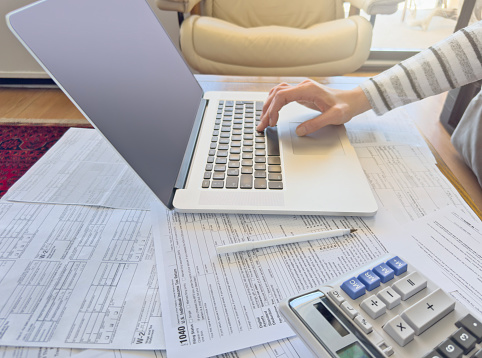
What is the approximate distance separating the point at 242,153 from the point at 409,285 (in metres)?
0.29

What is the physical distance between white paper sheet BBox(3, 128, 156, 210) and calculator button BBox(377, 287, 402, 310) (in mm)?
273

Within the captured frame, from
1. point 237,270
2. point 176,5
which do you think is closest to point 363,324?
point 237,270

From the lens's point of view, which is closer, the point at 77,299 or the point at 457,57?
the point at 77,299

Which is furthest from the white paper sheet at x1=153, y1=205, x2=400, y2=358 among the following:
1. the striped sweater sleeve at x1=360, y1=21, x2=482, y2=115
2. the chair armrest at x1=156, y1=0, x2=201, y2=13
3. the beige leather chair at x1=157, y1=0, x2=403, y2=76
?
the chair armrest at x1=156, y1=0, x2=201, y2=13

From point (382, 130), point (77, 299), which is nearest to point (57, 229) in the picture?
point (77, 299)

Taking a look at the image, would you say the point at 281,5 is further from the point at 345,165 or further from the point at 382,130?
the point at 345,165

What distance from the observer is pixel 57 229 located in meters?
0.42

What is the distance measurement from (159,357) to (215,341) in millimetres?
46

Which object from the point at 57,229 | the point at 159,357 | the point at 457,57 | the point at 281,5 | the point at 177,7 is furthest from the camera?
the point at 281,5

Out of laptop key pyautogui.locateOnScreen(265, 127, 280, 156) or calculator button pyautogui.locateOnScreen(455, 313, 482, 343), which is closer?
calculator button pyautogui.locateOnScreen(455, 313, 482, 343)

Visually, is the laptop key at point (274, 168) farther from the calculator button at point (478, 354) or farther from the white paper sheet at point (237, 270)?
the calculator button at point (478, 354)

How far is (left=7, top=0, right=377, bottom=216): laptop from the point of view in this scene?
371mm

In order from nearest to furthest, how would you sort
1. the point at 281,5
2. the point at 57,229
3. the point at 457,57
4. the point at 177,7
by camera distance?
the point at 57,229
the point at 457,57
the point at 177,7
the point at 281,5

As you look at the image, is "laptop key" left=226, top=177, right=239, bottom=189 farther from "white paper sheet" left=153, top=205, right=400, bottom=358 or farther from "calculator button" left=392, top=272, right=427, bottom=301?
"calculator button" left=392, top=272, right=427, bottom=301
